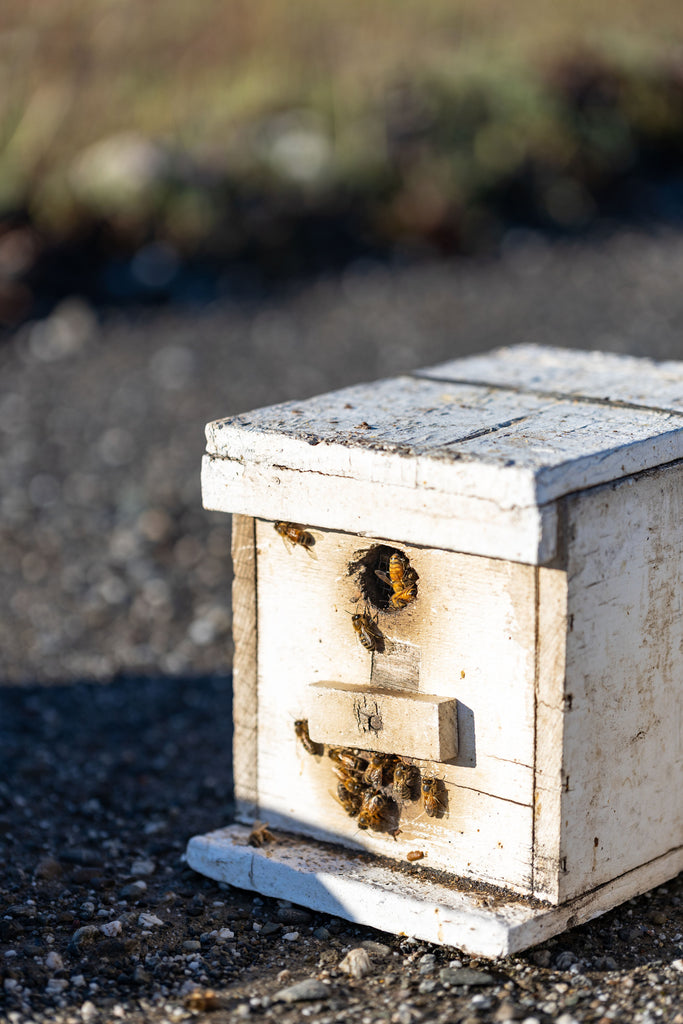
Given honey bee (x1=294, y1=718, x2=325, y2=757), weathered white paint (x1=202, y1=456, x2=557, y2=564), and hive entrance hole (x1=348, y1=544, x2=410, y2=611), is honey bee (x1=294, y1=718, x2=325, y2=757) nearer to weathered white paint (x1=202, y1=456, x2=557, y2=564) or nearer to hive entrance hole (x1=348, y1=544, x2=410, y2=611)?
hive entrance hole (x1=348, y1=544, x2=410, y2=611)

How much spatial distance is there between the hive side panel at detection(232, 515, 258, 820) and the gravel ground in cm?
30

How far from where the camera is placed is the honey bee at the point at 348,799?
11.1 ft

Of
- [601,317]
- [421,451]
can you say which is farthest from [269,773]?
[601,317]

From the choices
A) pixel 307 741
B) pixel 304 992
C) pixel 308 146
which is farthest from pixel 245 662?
pixel 308 146

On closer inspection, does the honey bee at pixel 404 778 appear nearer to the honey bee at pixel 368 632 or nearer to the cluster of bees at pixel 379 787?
the cluster of bees at pixel 379 787

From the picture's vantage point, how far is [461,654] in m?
3.14

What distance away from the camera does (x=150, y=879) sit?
12.3 ft

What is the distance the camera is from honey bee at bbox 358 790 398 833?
3.32 meters

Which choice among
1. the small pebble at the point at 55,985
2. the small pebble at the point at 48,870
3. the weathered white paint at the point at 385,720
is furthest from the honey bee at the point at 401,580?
the small pebble at the point at 48,870

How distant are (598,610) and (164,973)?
1.39m

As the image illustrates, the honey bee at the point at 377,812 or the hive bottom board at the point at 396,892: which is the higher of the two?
the honey bee at the point at 377,812

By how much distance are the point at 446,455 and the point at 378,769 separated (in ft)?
2.91

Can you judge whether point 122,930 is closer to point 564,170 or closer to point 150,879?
point 150,879

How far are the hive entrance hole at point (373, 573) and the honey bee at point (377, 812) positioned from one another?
50cm
